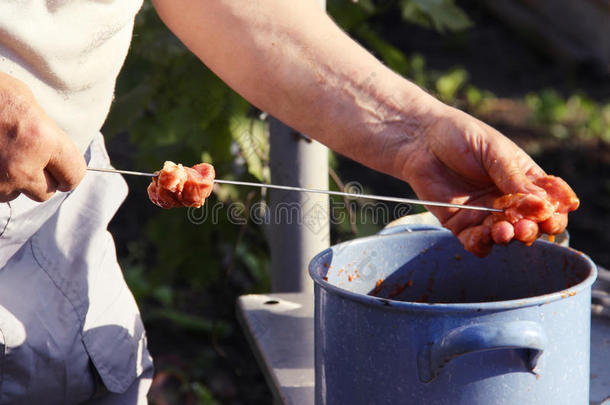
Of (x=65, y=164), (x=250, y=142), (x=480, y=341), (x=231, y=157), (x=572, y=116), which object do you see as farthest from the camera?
(x=572, y=116)

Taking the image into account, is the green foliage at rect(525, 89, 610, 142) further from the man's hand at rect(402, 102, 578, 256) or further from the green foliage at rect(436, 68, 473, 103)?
the man's hand at rect(402, 102, 578, 256)

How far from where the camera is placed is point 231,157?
2.38 m

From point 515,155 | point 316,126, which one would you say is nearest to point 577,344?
point 515,155

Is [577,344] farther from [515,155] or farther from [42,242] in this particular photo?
[42,242]

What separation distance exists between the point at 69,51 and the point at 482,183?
783mm

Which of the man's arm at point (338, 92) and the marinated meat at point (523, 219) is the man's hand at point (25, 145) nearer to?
the man's arm at point (338, 92)

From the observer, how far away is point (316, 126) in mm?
1490

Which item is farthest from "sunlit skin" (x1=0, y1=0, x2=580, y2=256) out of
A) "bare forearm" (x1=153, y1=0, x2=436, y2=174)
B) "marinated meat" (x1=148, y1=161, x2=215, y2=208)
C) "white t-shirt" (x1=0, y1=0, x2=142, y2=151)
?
"marinated meat" (x1=148, y1=161, x2=215, y2=208)

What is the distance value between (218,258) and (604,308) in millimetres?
1522

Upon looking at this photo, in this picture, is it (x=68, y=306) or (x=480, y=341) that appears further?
(x=68, y=306)

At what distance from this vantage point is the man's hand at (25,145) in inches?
41.0

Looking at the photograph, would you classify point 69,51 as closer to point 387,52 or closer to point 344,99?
point 344,99

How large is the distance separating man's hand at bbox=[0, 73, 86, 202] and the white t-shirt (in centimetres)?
16

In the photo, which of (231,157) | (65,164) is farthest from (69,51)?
(231,157)
